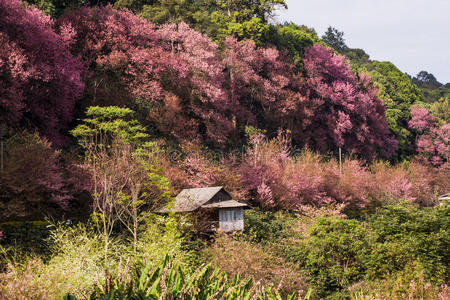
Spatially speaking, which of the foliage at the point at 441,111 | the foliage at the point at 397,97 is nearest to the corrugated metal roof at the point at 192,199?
the foliage at the point at 397,97

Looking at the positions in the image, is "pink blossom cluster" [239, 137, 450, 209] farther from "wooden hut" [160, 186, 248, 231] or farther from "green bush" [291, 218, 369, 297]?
"wooden hut" [160, 186, 248, 231]

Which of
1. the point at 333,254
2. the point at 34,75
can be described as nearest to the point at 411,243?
the point at 333,254

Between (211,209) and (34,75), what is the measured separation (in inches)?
397

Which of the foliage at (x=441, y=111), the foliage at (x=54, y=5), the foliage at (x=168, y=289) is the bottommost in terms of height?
the foliage at (x=168, y=289)

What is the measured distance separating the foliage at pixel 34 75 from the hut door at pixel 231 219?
9013 mm

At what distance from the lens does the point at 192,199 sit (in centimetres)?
1888

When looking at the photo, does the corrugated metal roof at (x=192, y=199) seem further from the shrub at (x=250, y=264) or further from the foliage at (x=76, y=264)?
the shrub at (x=250, y=264)

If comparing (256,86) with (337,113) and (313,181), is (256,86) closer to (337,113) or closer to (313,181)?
(337,113)

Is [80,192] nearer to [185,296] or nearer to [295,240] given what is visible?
[295,240]

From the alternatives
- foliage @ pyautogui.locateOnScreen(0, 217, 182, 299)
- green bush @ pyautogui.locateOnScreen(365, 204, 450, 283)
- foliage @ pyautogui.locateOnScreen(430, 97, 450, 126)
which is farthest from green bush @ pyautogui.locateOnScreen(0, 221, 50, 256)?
foliage @ pyautogui.locateOnScreen(430, 97, 450, 126)

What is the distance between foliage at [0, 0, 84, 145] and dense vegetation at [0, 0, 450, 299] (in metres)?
0.08

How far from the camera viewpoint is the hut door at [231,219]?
18984 mm

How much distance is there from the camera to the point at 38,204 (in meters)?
17.4

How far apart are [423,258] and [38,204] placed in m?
13.9
